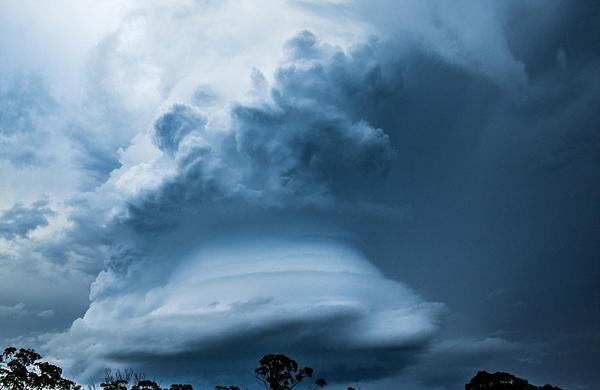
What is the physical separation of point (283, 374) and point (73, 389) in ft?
137

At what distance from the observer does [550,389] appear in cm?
8350

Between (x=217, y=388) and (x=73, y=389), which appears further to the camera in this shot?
(x=217, y=388)

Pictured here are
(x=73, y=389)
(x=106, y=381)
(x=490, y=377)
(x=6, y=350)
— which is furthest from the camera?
(x=106, y=381)

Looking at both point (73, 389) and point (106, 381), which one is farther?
point (106, 381)

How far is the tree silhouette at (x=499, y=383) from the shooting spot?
81.3 metres

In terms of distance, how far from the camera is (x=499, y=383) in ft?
269

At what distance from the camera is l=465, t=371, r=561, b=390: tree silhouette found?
81.3 meters

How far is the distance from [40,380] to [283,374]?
47.2m

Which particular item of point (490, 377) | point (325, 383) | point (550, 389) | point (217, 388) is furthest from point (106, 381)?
point (550, 389)

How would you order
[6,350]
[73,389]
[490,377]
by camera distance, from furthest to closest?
[73,389], [6,350], [490,377]

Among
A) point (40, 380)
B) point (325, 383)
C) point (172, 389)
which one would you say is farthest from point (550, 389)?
point (40, 380)

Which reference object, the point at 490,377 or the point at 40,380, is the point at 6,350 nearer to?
the point at 40,380

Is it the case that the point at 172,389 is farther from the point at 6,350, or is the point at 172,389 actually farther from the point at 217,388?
the point at 6,350

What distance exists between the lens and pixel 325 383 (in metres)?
119
